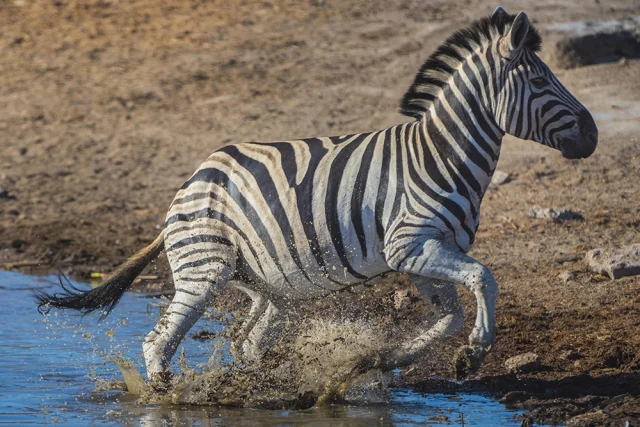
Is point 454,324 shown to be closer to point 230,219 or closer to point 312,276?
point 312,276

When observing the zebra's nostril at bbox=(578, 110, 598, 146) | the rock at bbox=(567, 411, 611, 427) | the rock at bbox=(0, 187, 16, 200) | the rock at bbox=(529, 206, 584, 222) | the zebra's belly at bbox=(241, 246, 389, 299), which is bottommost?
the rock at bbox=(0, 187, 16, 200)

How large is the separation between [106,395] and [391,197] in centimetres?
207

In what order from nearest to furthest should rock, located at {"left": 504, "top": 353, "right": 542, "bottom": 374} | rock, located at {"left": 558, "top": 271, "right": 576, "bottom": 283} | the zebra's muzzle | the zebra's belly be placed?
the zebra's muzzle < the zebra's belly < rock, located at {"left": 504, "top": 353, "right": 542, "bottom": 374} < rock, located at {"left": 558, "top": 271, "right": 576, "bottom": 283}

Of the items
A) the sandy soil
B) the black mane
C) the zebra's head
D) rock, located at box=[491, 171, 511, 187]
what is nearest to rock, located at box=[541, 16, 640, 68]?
the sandy soil

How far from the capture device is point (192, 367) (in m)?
7.24

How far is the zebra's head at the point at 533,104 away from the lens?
20.3 feet

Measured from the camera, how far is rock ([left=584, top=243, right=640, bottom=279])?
8.07 meters

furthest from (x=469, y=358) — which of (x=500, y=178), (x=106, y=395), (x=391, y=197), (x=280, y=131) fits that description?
(x=280, y=131)

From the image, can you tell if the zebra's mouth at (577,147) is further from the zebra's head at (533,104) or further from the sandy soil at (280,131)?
the sandy soil at (280,131)

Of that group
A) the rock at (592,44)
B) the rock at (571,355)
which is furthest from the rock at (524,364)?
the rock at (592,44)

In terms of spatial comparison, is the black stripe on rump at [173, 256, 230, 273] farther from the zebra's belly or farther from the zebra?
the zebra's belly

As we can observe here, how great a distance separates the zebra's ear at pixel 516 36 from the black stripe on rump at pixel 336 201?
966 millimetres

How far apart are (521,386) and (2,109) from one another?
29.3 ft

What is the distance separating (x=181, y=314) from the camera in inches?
256
